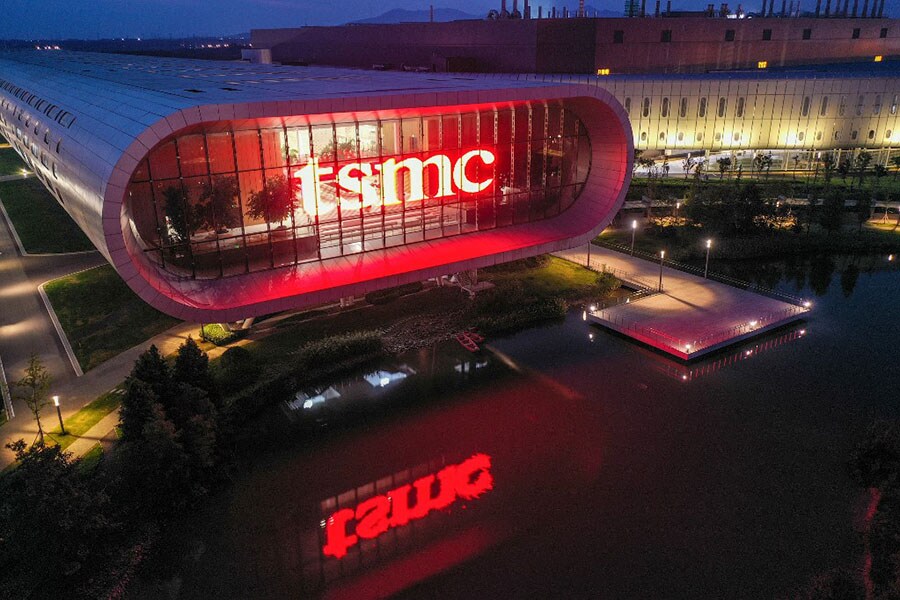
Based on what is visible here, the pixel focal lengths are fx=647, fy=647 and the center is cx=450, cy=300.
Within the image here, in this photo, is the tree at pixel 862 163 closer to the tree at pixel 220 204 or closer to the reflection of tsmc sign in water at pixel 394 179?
the reflection of tsmc sign in water at pixel 394 179

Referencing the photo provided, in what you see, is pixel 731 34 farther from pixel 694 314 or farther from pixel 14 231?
pixel 14 231

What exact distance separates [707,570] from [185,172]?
24667 millimetres

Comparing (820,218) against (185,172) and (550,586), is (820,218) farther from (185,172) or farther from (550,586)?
(185,172)

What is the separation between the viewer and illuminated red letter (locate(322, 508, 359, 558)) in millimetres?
21422

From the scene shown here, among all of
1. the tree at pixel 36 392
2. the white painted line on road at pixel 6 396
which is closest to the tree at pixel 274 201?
the tree at pixel 36 392

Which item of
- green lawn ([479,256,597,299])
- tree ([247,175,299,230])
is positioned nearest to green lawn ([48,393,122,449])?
tree ([247,175,299,230])

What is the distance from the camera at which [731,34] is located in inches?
3332

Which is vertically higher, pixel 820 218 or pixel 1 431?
pixel 820 218

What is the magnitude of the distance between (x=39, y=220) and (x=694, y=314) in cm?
5806

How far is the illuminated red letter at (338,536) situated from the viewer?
843 inches

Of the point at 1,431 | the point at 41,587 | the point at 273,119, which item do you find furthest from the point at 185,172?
the point at 41,587

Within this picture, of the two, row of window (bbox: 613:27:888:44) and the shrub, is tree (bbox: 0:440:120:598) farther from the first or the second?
row of window (bbox: 613:27:888:44)

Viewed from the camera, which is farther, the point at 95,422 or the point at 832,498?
the point at 95,422

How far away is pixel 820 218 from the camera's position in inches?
2019
